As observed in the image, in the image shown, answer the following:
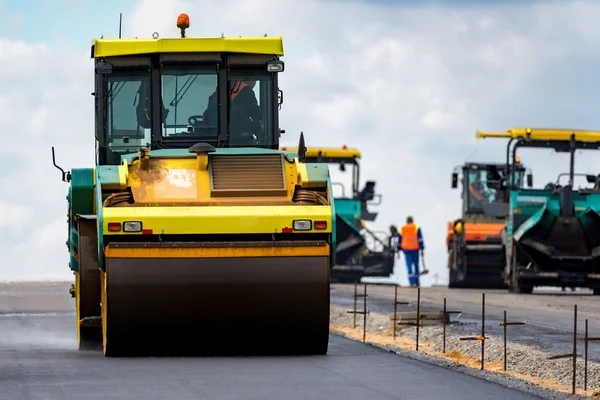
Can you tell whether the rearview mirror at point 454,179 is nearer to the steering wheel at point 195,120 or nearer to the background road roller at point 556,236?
the background road roller at point 556,236

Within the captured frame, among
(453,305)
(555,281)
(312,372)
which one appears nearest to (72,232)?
(312,372)

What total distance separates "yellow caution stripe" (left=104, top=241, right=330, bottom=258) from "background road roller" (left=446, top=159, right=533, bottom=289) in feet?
69.0

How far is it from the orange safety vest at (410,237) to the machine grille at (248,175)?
2352 cm

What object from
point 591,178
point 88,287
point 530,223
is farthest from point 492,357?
point 591,178

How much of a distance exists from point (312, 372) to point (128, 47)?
5586 mm

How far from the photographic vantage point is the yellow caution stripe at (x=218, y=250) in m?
13.6

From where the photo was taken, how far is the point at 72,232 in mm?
15273

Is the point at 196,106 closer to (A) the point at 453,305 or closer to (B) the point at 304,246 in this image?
(B) the point at 304,246

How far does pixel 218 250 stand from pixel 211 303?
19.6 inches

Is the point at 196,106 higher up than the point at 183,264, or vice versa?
the point at 196,106

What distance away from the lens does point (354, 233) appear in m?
38.7

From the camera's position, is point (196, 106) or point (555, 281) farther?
point (555, 281)

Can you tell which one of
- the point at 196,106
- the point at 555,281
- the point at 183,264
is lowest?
the point at 555,281

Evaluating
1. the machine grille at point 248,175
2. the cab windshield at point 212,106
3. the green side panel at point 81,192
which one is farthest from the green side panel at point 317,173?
the green side panel at point 81,192
